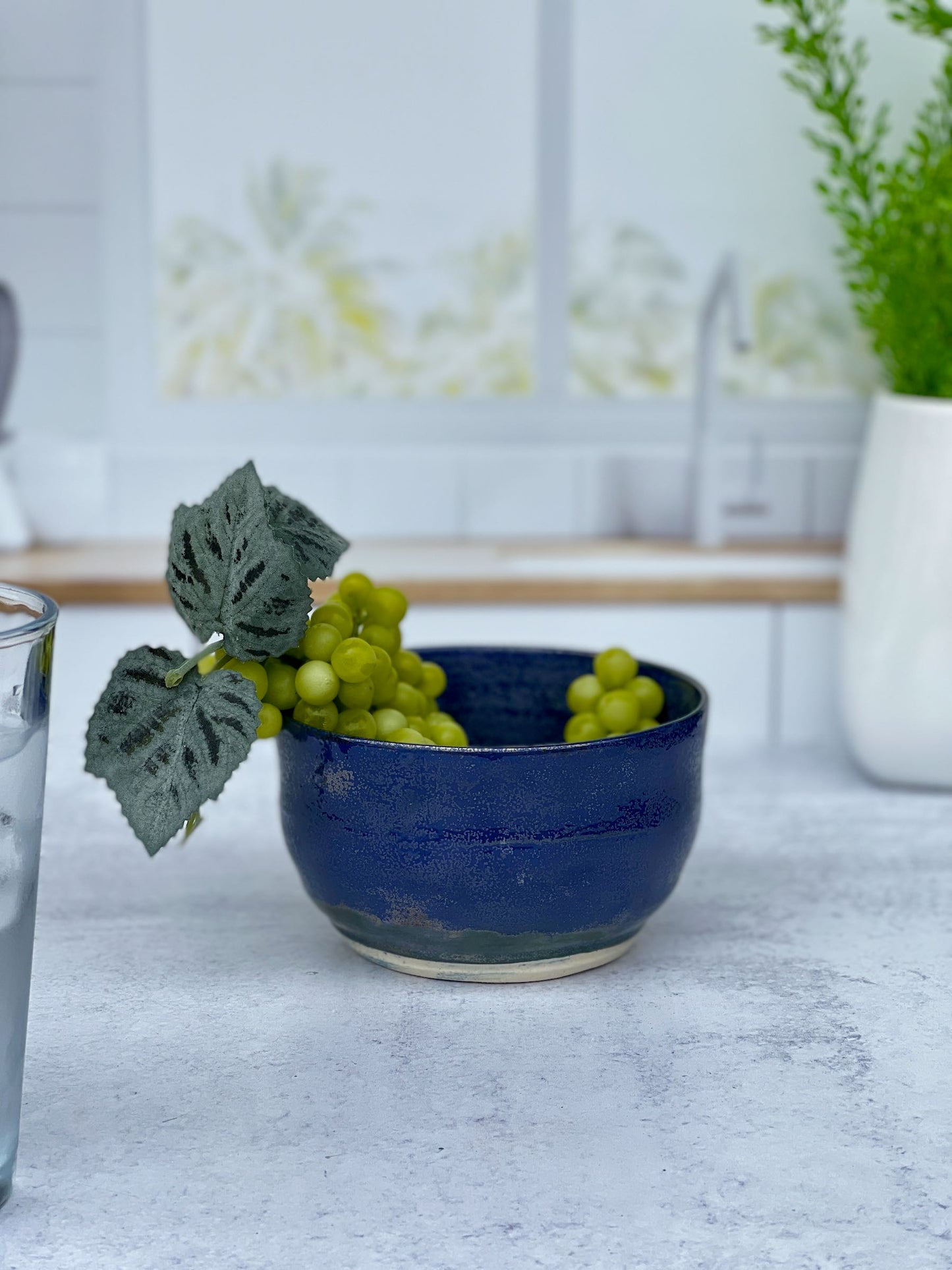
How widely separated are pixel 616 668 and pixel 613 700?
21 millimetres

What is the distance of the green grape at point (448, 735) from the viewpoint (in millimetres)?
703

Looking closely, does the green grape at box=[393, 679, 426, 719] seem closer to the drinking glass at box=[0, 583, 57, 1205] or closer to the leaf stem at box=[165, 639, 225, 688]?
the leaf stem at box=[165, 639, 225, 688]

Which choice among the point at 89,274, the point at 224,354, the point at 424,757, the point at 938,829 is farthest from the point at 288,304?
the point at 424,757

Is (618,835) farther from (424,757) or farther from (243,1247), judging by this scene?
(243,1247)

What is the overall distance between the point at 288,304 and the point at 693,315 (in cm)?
69

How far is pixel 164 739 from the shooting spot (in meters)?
0.57

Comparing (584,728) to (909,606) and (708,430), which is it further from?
(708,430)

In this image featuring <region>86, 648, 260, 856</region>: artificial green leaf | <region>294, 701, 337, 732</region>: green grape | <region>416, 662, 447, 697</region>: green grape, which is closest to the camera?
<region>86, 648, 260, 856</region>: artificial green leaf

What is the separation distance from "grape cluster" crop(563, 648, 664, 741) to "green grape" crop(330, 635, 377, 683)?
0.14 m

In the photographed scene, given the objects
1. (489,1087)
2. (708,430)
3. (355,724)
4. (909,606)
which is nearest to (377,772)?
(355,724)

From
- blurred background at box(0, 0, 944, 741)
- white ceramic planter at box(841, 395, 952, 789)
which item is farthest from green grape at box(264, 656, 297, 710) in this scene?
blurred background at box(0, 0, 944, 741)

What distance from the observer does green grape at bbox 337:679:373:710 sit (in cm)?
65

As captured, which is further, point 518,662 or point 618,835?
point 518,662

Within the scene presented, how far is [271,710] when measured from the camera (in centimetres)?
63
